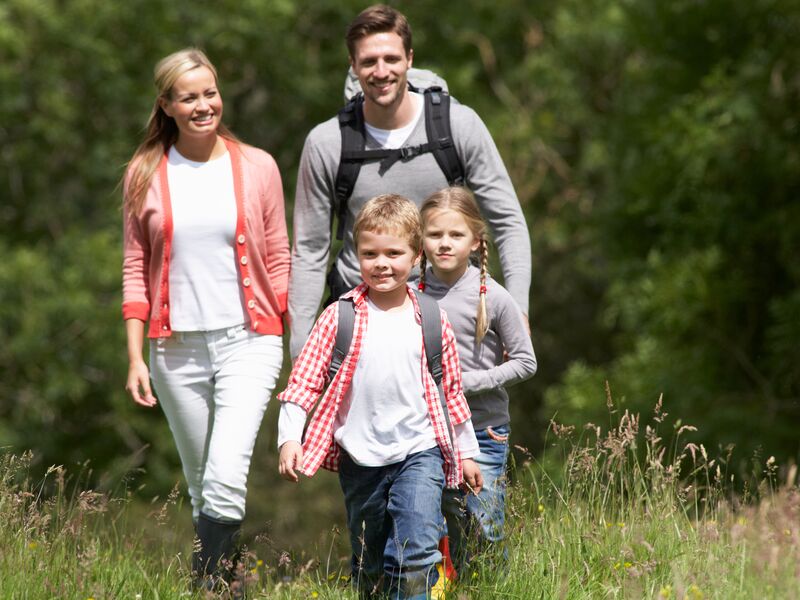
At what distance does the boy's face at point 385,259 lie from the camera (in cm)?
410

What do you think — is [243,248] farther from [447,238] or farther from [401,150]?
[447,238]

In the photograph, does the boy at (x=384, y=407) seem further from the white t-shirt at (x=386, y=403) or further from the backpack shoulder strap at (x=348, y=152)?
the backpack shoulder strap at (x=348, y=152)

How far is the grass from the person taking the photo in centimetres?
387

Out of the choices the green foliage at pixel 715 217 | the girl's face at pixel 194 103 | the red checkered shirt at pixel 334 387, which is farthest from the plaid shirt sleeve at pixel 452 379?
the green foliage at pixel 715 217

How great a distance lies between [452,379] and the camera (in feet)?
13.7

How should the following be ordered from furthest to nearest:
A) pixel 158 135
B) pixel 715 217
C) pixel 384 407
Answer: pixel 715 217
pixel 158 135
pixel 384 407

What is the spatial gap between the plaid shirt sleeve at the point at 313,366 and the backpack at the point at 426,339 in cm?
2

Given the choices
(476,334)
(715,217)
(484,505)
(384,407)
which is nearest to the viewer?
(384,407)

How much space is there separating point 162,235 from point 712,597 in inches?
92.2

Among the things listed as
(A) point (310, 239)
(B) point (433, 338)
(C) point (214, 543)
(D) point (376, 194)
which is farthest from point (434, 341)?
(C) point (214, 543)

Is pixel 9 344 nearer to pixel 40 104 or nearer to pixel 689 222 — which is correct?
pixel 40 104

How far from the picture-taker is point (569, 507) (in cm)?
449

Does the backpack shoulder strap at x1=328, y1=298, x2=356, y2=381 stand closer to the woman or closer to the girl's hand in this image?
the woman

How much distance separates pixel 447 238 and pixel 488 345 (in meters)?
0.40
